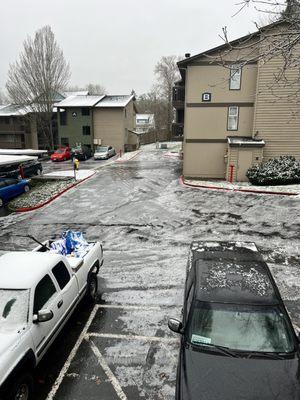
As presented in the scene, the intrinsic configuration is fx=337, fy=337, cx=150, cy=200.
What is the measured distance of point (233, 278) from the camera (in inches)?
235

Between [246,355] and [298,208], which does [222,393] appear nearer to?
[246,355]

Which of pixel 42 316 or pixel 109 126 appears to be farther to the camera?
pixel 109 126

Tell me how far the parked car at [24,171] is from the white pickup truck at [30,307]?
1913 centimetres

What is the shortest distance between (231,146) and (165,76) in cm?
6282

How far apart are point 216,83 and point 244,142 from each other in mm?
4708

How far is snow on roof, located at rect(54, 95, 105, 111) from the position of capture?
44.9 m

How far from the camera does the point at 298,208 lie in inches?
632

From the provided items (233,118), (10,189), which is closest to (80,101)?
(233,118)

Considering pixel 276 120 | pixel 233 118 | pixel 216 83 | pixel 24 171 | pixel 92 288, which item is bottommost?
pixel 92 288

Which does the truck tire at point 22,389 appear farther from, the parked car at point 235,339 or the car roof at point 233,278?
the car roof at point 233,278

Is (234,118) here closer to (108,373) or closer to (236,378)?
(108,373)

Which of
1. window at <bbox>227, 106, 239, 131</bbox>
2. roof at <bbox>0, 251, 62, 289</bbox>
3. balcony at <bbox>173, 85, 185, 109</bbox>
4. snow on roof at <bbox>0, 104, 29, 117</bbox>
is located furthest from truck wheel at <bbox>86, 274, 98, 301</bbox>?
snow on roof at <bbox>0, 104, 29, 117</bbox>

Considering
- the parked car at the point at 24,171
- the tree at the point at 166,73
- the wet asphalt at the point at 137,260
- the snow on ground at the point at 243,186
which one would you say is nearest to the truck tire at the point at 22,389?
the wet asphalt at the point at 137,260

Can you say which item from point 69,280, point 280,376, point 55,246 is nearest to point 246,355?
point 280,376
